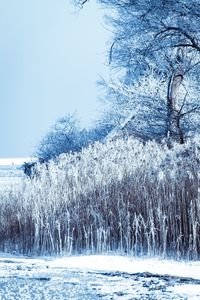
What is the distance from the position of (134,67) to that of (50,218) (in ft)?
24.7

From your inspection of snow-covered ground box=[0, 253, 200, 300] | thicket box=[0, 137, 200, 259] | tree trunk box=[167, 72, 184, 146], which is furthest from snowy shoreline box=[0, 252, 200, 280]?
tree trunk box=[167, 72, 184, 146]

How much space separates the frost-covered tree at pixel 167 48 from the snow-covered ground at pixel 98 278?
5.33m

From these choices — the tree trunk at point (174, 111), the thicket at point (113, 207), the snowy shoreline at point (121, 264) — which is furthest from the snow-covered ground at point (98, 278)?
the tree trunk at point (174, 111)

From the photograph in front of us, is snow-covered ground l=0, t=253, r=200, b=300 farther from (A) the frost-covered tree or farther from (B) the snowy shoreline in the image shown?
(A) the frost-covered tree

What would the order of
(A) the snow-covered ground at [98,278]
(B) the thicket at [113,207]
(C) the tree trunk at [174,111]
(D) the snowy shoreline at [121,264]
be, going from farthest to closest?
(C) the tree trunk at [174,111] < (B) the thicket at [113,207] < (D) the snowy shoreline at [121,264] < (A) the snow-covered ground at [98,278]

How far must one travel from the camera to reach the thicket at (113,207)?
24.6ft

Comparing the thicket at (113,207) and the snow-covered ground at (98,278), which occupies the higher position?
the thicket at (113,207)

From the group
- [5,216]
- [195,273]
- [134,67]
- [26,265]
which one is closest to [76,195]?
[5,216]

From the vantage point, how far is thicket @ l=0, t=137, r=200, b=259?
749 cm

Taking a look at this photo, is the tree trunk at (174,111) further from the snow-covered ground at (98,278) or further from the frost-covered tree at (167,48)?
the snow-covered ground at (98,278)

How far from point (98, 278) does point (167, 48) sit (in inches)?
333

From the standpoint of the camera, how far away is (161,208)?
771cm

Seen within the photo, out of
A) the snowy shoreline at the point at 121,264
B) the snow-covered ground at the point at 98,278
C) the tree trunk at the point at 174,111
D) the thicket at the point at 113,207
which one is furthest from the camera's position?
the tree trunk at the point at 174,111

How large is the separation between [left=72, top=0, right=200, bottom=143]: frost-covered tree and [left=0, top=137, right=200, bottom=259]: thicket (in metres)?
3.33
